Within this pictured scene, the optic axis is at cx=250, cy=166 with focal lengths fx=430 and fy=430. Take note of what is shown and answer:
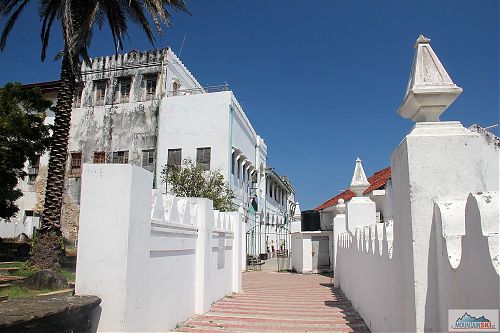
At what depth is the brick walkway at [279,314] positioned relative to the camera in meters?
7.48

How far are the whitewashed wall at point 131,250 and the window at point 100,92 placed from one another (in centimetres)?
2140

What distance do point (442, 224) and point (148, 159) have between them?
23.1m

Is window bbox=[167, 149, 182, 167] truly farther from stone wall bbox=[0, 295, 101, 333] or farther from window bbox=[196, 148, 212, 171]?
stone wall bbox=[0, 295, 101, 333]

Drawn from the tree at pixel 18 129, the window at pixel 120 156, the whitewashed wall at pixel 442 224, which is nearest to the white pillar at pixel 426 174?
the whitewashed wall at pixel 442 224

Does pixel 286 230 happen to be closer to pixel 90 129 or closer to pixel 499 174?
pixel 90 129

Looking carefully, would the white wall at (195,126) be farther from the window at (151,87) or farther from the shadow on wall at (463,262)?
the shadow on wall at (463,262)

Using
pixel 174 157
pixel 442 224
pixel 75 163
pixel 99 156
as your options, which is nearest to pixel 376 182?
pixel 174 157

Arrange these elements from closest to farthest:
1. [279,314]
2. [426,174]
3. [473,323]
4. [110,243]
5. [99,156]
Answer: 1. [473,323]
2. [426,174]
3. [110,243]
4. [279,314]
5. [99,156]

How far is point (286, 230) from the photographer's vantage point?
45906 millimetres

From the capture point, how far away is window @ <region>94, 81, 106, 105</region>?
89.1 feet

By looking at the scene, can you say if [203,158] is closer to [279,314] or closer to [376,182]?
[376,182]

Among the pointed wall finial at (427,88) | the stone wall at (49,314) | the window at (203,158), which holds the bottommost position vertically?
the stone wall at (49,314)

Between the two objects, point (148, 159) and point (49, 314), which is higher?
point (148, 159)

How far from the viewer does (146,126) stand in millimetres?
25453
